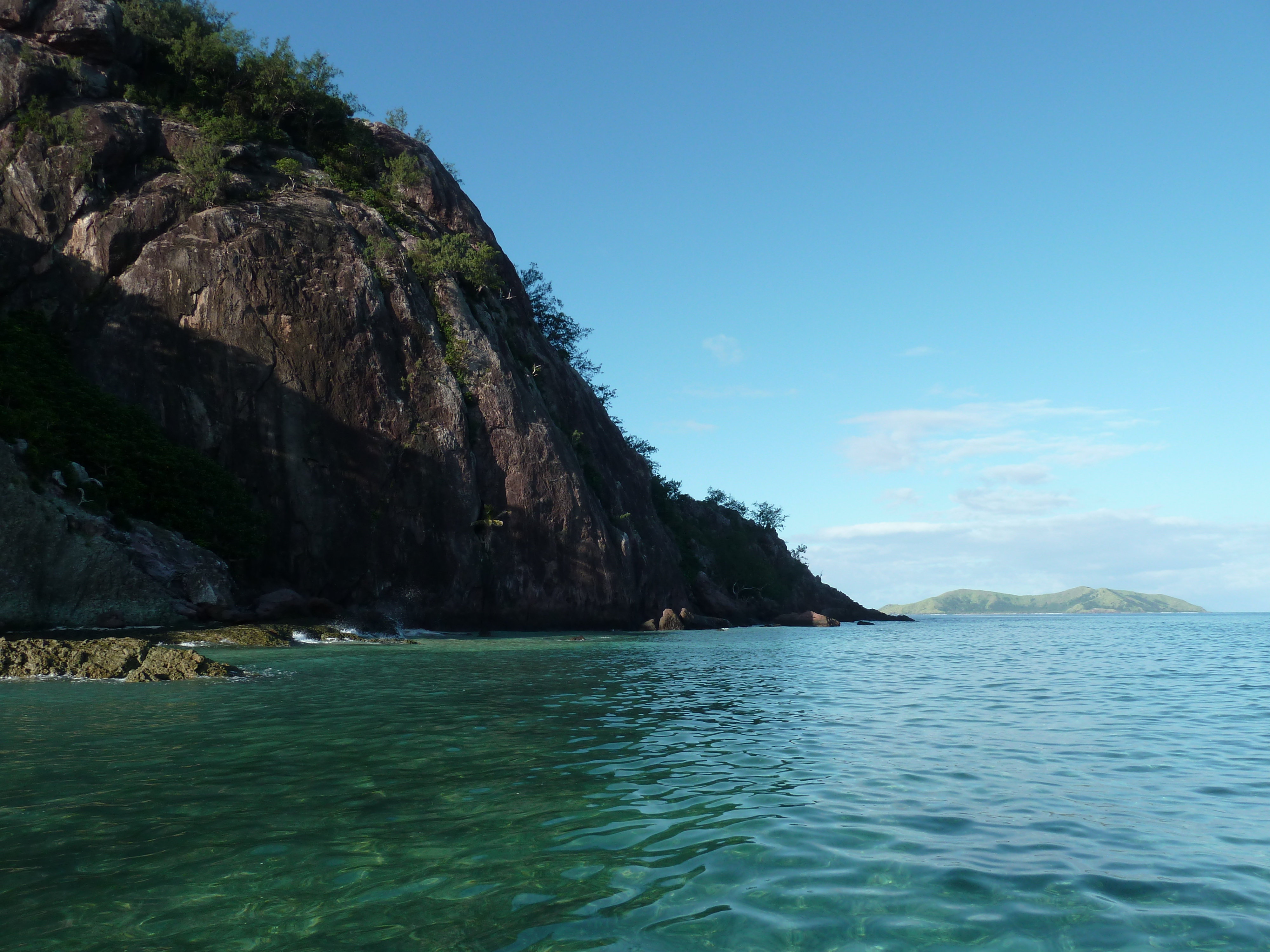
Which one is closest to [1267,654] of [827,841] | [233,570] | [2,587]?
[827,841]

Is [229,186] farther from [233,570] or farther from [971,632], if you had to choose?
[971,632]

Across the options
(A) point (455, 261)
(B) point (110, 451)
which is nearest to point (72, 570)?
(B) point (110, 451)

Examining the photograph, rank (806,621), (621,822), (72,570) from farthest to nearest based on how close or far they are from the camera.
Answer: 1. (806,621)
2. (72,570)
3. (621,822)

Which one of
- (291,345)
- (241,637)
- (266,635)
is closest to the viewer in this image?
(241,637)

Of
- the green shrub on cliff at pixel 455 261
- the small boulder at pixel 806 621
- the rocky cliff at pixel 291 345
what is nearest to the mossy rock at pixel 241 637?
the rocky cliff at pixel 291 345

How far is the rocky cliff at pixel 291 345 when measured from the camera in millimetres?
37375

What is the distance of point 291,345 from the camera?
1553 inches

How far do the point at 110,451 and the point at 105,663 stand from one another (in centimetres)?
1777

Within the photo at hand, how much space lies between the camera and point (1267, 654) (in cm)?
3278

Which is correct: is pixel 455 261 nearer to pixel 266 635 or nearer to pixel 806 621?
pixel 266 635

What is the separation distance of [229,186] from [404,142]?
52.1 feet

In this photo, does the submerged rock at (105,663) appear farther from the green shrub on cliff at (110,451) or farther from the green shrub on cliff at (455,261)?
the green shrub on cliff at (455,261)

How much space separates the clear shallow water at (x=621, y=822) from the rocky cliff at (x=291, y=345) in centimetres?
2382

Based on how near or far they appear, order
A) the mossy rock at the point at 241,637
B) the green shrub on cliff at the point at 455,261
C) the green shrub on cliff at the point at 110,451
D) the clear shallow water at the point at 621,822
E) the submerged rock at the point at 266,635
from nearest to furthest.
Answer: the clear shallow water at the point at 621,822, the mossy rock at the point at 241,637, the submerged rock at the point at 266,635, the green shrub on cliff at the point at 110,451, the green shrub on cliff at the point at 455,261
